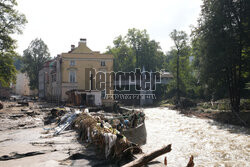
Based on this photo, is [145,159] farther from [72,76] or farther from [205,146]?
[72,76]

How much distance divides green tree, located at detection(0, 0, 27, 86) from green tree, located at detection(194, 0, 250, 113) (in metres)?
23.6

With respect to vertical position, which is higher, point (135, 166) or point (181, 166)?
point (135, 166)

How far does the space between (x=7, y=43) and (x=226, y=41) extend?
25.9 meters

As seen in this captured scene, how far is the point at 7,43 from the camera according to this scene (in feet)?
81.9

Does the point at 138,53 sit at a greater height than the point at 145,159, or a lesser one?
greater

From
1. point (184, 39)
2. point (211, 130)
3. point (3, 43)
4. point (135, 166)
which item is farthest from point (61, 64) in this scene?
point (135, 166)

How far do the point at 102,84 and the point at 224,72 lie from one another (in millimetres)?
21747

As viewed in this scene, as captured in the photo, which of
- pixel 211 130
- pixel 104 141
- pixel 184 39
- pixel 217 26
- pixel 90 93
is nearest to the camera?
pixel 104 141

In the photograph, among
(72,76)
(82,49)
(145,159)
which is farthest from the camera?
(82,49)

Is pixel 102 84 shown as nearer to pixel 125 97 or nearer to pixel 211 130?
pixel 125 97

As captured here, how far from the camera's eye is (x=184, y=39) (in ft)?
147

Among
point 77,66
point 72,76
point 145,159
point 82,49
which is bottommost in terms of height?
point 145,159

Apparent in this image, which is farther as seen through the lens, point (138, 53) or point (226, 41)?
point (138, 53)

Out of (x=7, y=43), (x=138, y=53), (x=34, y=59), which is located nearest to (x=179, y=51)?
(x=138, y=53)
